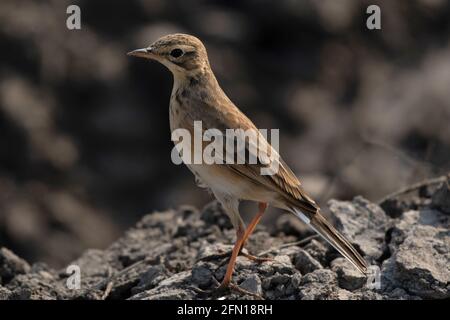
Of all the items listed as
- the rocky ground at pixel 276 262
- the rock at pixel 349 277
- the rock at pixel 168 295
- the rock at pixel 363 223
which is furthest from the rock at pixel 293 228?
the rock at pixel 168 295

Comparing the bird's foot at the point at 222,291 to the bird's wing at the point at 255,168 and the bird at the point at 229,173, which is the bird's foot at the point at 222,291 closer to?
the bird at the point at 229,173

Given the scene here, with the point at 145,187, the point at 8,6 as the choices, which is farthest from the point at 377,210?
the point at 8,6

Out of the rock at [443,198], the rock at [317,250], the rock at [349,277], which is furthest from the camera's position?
the rock at [443,198]

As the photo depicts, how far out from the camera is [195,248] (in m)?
8.48

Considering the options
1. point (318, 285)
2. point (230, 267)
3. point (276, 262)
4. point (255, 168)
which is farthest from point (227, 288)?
point (255, 168)

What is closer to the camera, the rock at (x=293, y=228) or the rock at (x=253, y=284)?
the rock at (x=253, y=284)

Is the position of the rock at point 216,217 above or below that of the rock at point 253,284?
above

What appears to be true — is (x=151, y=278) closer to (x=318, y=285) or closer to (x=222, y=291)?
(x=222, y=291)

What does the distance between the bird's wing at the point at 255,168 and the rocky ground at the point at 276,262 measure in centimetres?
51

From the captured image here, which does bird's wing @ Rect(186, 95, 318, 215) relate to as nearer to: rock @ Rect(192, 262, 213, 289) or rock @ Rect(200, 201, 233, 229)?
rock @ Rect(192, 262, 213, 289)

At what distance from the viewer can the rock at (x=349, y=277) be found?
7180 mm

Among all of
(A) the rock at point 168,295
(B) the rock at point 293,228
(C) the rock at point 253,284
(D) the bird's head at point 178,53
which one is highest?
(D) the bird's head at point 178,53

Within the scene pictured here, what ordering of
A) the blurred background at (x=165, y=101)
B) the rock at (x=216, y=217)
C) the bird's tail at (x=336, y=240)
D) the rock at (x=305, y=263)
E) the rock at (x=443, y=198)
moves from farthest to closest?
the blurred background at (x=165, y=101), the rock at (x=216, y=217), the rock at (x=443, y=198), the rock at (x=305, y=263), the bird's tail at (x=336, y=240)

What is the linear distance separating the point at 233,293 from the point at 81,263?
236 cm
